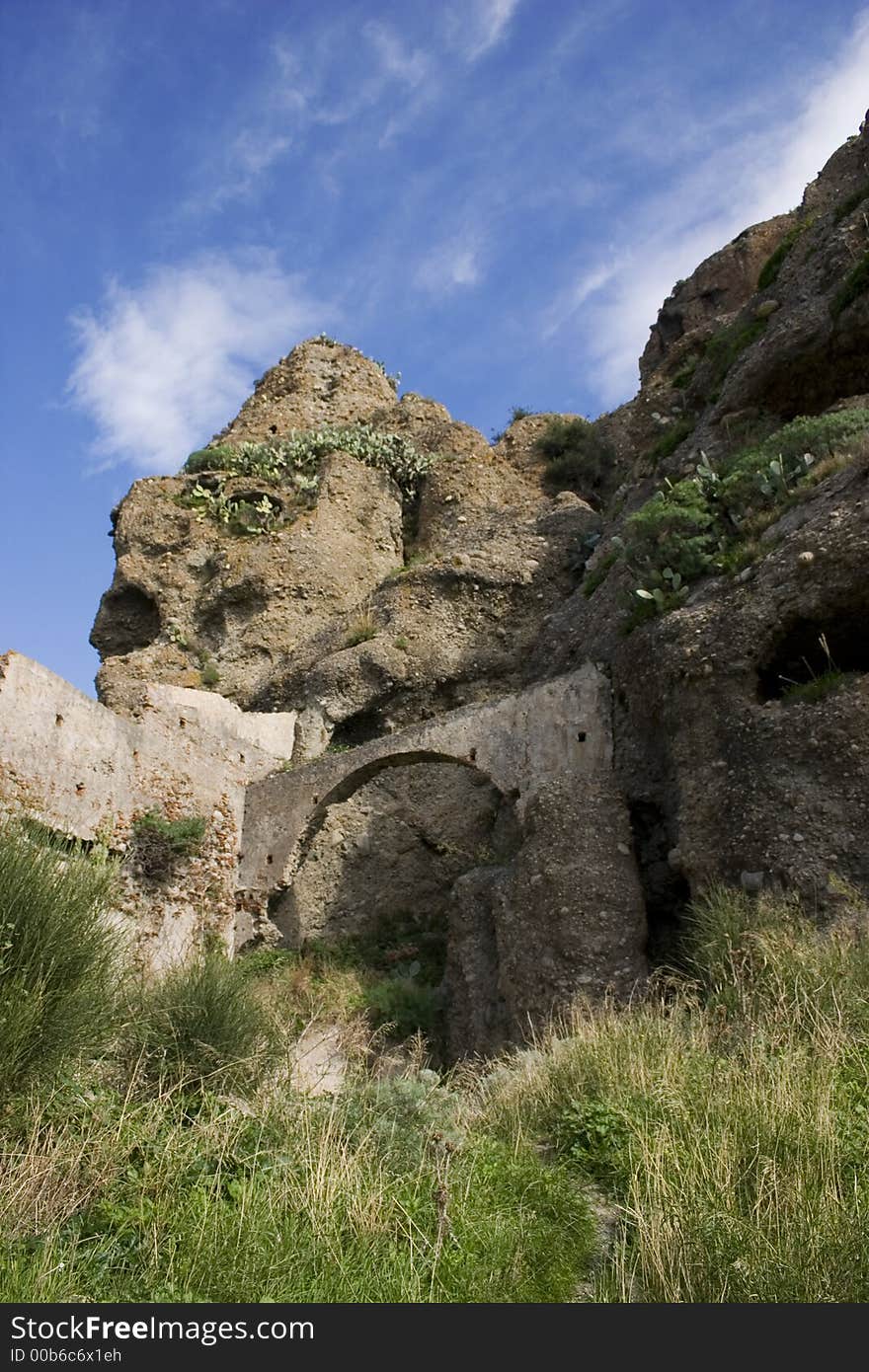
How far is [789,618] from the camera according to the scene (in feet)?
40.4

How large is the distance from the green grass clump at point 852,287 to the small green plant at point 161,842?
11.0 m

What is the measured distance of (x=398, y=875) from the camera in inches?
711

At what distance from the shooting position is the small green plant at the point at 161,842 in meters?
15.4

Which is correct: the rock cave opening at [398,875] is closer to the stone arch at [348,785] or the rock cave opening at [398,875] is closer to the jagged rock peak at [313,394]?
the stone arch at [348,785]

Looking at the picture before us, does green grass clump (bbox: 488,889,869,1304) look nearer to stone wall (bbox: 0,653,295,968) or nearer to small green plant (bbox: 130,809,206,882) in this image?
stone wall (bbox: 0,653,295,968)

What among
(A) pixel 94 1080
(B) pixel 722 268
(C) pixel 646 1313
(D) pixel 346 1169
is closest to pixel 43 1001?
(A) pixel 94 1080

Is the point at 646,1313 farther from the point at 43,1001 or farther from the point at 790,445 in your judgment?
the point at 790,445

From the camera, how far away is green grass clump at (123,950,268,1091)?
8.45 m

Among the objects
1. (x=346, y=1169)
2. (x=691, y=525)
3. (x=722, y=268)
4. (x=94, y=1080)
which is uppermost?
(x=722, y=268)

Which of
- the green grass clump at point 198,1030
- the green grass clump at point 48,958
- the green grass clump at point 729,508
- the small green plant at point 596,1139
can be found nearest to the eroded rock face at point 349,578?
the green grass clump at point 729,508

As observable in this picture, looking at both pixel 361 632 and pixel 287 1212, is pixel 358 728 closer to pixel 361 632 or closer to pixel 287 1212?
pixel 361 632

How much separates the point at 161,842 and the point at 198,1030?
6.75m

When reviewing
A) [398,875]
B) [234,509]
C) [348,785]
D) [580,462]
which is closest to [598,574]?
[348,785]

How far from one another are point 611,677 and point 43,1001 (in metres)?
9.48
